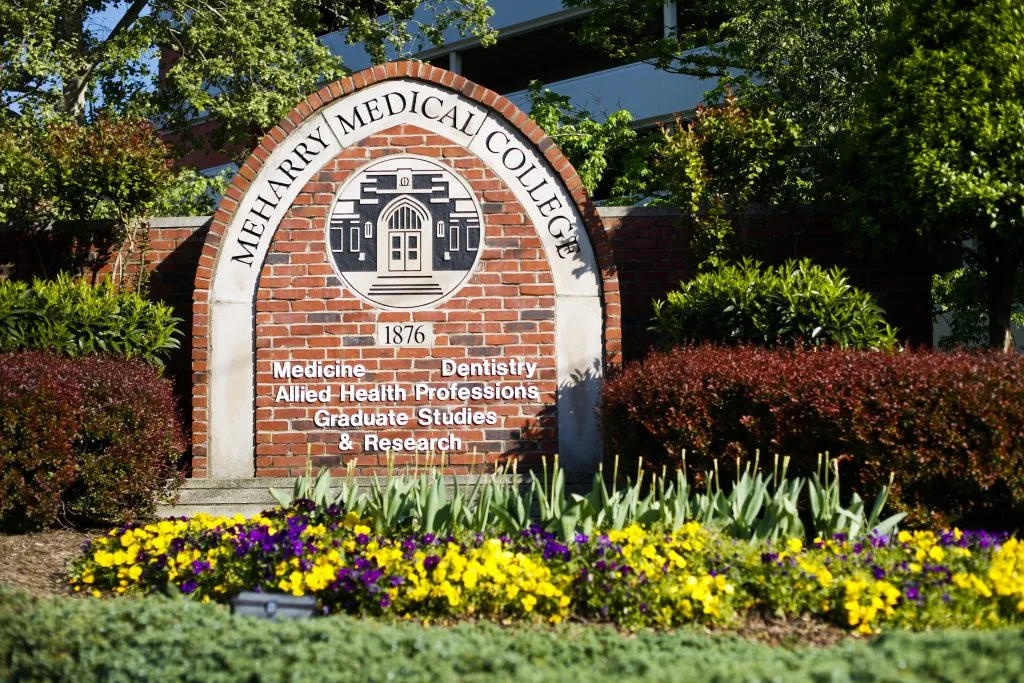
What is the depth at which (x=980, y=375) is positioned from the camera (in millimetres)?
6777

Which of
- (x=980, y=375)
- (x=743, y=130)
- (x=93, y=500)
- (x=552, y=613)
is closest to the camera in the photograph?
(x=552, y=613)

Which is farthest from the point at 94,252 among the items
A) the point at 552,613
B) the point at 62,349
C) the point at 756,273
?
the point at 552,613

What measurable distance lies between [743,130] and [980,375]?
149 inches

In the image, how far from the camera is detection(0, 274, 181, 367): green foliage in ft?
29.0

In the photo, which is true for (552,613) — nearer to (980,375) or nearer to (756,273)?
(980,375)

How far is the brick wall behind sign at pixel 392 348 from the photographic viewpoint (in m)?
9.21

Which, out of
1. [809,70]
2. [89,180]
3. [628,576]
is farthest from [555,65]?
[628,576]

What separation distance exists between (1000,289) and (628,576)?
587 centimetres

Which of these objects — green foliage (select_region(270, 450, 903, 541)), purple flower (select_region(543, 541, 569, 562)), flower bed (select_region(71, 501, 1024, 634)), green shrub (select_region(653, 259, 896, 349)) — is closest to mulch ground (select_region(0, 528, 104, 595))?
flower bed (select_region(71, 501, 1024, 634))

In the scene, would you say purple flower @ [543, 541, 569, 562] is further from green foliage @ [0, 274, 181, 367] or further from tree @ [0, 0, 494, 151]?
tree @ [0, 0, 494, 151]

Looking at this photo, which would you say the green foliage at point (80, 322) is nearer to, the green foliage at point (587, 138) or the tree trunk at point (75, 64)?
the tree trunk at point (75, 64)

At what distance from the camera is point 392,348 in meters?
9.26

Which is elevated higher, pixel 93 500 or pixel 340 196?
pixel 340 196

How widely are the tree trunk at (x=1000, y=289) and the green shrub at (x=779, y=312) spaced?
1.45 metres
